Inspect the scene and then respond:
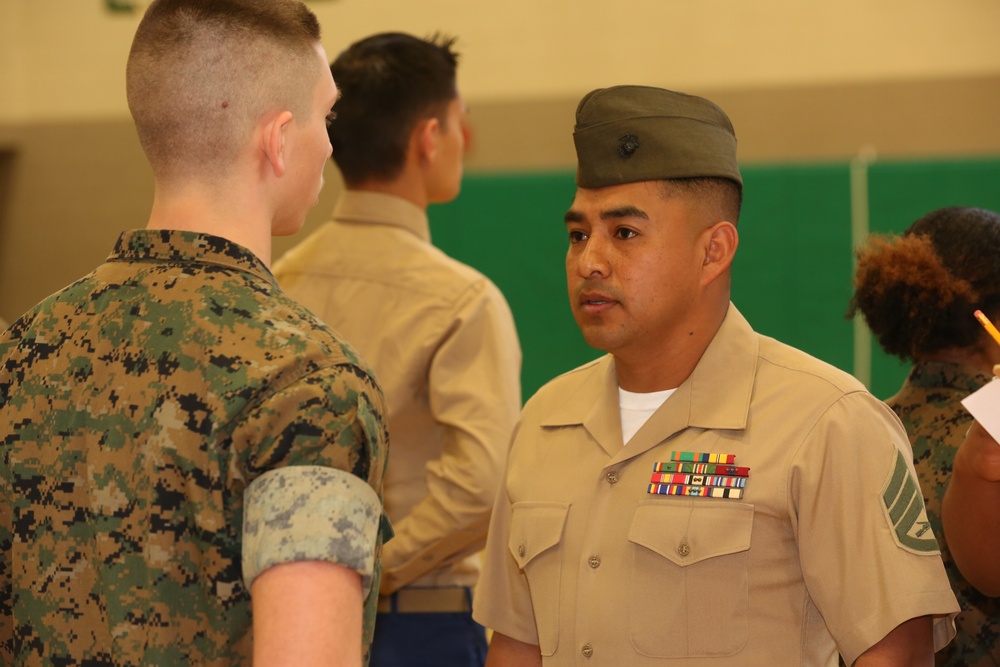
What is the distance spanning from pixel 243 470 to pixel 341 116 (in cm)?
163

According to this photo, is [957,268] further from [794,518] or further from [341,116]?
[341,116]

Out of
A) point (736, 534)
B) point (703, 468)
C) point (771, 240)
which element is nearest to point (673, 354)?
point (703, 468)

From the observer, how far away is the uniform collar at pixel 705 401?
5.33ft

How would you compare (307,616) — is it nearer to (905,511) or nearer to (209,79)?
(209,79)

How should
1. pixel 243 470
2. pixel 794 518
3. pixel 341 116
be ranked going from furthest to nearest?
1. pixel 341 116
2. pixel 794 518
3. pixel 243 470

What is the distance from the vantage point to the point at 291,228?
128 cm

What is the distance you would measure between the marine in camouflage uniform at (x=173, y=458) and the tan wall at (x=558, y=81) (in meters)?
5.56

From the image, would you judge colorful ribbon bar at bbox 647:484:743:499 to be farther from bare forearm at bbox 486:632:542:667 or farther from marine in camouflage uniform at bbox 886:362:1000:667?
marine in camouflage uniform at bbox 886:362:1000:667

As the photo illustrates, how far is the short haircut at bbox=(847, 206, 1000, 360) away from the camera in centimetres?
191

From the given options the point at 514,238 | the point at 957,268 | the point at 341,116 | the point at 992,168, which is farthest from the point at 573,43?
the point at 957,268

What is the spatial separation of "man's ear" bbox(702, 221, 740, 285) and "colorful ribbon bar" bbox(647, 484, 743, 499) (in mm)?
330

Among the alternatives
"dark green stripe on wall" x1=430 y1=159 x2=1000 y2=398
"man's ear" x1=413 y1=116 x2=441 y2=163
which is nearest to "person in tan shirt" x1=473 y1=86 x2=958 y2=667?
"man's ear" x1=413 y1=116 x2=441 y2=163

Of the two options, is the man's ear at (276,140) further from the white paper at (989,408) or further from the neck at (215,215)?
the white paper at (989,408)

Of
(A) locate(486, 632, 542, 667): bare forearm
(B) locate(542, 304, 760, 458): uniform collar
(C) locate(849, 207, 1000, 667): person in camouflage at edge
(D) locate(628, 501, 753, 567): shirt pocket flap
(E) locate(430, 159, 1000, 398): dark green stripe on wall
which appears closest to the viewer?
(D) locate(628, 501, 753, 567): shirt pocket flap
